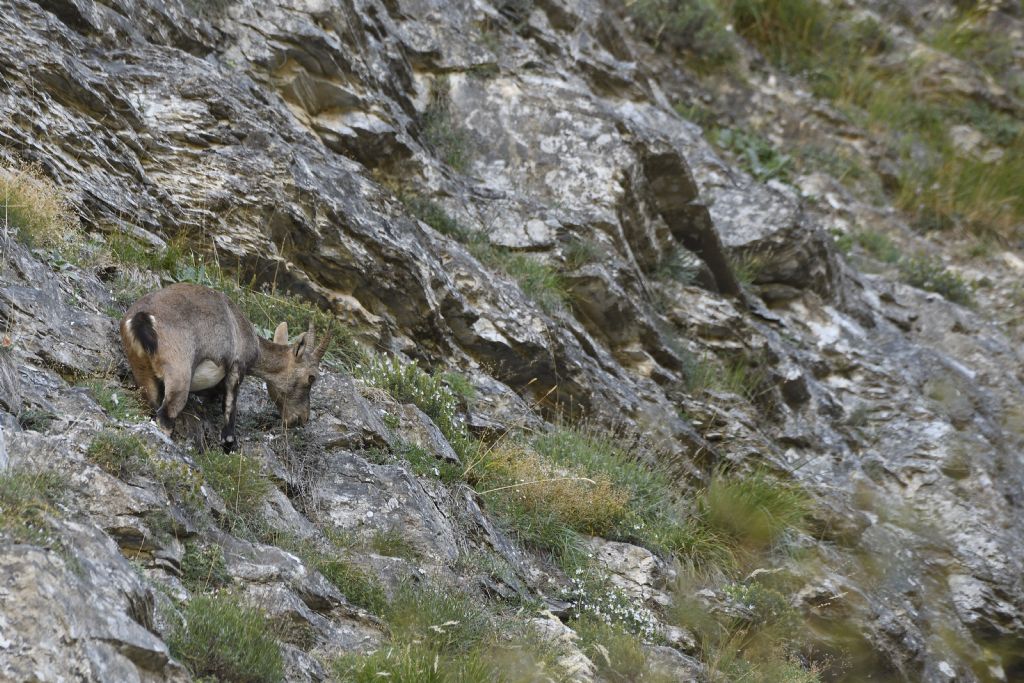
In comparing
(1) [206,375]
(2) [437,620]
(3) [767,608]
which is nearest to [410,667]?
(2) [437,620]

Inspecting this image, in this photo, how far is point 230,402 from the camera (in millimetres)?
6926

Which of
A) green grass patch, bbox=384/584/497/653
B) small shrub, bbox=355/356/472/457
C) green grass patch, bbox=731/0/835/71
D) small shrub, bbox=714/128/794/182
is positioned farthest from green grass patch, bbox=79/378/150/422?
green grass patch, bbox=731/0/835/71

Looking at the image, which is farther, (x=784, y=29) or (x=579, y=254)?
(x=784, y=29)

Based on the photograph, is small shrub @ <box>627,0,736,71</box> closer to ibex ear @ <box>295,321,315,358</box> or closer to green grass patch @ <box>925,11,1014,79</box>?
green grass patch @ <box>925,11,1014,79</box>

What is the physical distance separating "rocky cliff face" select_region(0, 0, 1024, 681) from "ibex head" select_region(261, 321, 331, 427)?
14 centimetres

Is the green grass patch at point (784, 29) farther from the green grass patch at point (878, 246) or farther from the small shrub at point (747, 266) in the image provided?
the small shrub at point (747, 266)

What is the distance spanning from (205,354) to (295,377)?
867mm

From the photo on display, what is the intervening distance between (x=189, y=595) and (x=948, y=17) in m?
20.4

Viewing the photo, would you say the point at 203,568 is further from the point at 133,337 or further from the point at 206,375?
the point at 206,375

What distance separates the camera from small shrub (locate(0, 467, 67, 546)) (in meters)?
4.22

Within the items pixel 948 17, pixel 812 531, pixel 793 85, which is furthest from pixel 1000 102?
pixel 812 531

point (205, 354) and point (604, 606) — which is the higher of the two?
point (205, 354)

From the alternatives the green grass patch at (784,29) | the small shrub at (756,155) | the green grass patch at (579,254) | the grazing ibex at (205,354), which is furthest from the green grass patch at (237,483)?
the green grass patch at (784,29)

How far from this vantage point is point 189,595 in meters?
5.11
